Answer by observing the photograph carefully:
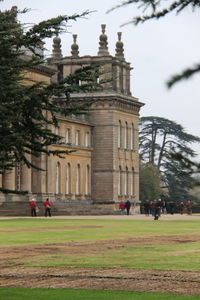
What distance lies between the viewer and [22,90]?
665 inches

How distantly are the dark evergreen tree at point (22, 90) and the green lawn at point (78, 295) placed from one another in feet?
9.81

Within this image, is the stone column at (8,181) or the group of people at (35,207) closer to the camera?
the group of people at (35,207)

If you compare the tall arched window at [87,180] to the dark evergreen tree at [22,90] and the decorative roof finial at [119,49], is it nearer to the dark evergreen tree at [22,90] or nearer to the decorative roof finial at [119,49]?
the decorative roof finial at [119,49]

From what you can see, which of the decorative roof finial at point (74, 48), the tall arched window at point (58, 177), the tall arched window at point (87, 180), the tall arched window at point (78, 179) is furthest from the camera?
the decorative roof finial at point (74, 48)

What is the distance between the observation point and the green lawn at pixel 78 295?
14078 mm

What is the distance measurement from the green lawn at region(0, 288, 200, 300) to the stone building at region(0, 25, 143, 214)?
2859 inches

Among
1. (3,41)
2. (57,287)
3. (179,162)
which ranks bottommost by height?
(57,287)

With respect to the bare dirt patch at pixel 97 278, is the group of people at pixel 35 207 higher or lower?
higher

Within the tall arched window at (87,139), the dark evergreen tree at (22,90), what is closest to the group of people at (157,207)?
the tall arched window at (87,139)

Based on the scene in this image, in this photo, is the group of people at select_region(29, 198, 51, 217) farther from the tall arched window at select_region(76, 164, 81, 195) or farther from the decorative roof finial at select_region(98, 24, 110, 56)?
the decorative roof finial at select_region(98, 24, 110, 56)

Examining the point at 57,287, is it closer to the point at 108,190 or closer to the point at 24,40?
the point at 24,40

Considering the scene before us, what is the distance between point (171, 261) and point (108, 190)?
253 ft

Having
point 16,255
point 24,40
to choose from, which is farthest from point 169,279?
point 16,255

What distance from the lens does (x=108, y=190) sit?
99062mm
